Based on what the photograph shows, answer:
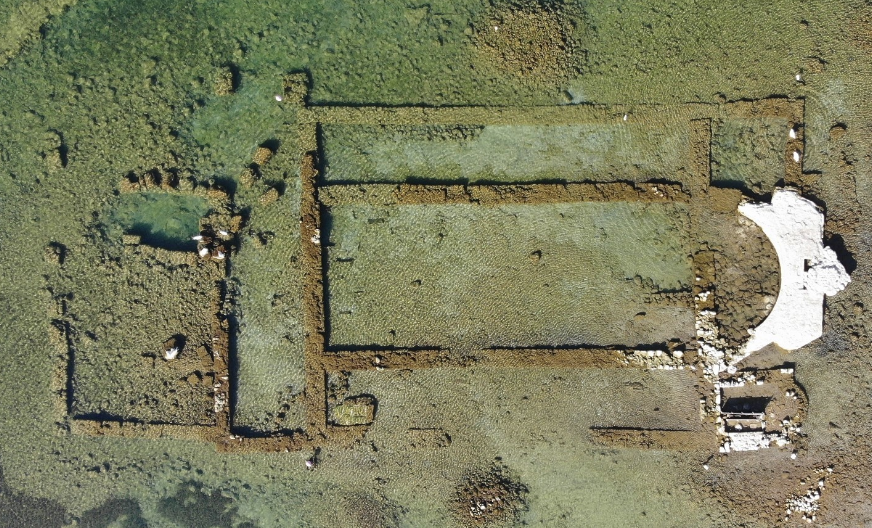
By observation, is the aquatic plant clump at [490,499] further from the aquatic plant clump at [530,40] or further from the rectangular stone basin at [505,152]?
the aquatic plant clump at [530,40]

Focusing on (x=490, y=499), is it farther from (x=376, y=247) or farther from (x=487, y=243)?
(x=376, y=247)

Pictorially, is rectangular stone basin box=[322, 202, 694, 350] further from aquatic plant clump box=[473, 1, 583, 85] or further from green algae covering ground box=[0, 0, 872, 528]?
aquatic plant clump box=[473, 1, 583, 85]

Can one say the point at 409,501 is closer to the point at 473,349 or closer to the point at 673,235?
the point at 473,349

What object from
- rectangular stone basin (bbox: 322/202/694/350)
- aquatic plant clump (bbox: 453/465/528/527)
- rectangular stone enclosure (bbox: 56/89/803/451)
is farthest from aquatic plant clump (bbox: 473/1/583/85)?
aquatic plant clump (bbox: 453/465/528/527)

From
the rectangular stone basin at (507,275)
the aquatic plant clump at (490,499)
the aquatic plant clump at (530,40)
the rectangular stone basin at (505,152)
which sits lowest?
the aquatic plant clump at (490,499)

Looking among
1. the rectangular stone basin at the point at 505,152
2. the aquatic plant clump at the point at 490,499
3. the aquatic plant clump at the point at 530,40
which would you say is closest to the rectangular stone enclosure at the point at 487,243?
the rectangular stone basin at the point at 505,152

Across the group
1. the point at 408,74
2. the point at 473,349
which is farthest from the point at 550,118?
the point at 473,349
